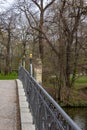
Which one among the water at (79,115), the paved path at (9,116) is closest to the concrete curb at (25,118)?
the paved path at (9,116)

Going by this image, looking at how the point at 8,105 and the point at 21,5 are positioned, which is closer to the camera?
the point at 8,105

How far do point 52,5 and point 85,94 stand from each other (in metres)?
11.1

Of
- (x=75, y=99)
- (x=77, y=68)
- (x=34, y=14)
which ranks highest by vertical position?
(x=34, y=14)

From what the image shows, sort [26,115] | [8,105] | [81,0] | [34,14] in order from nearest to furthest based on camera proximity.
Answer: [26,115] → [8,105] → [81,0] → [34,14]

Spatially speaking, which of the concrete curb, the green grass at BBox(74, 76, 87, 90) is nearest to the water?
the green grass at BBox(74, 76, 87, 90)

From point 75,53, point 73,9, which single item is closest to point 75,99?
point 75,53

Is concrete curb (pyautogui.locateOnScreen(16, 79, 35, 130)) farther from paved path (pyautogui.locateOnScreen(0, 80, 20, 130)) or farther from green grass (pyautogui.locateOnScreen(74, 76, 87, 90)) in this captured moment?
green grass (pyautogui.locateOnScreen(74, 76, 87, 90))

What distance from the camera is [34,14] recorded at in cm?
4569

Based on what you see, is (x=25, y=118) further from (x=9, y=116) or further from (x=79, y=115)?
(x=79, y=115)

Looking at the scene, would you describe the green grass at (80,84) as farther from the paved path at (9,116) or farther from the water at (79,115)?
the paved path at (9,116)

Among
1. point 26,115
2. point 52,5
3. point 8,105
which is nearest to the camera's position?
point 26,115

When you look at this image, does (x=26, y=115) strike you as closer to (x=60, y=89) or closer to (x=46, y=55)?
(x=60, y=89)

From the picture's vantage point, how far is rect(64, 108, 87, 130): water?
89.7 feet

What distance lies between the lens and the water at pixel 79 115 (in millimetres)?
27344
